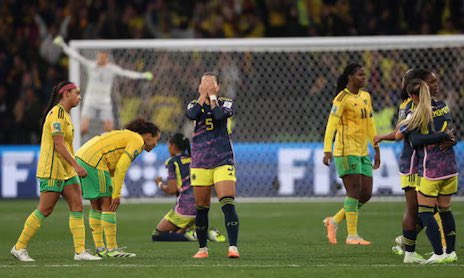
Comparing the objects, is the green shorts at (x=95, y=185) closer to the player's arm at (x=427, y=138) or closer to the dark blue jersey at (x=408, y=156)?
the dark blue jersey at (x=408, y=156)

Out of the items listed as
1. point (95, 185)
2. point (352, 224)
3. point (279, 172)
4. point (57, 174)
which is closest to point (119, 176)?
point (95, 185)

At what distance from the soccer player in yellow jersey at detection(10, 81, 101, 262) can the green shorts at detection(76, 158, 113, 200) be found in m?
0.36

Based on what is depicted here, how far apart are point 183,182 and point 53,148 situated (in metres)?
3.34

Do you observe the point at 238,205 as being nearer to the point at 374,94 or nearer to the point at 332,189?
the point at 332,189

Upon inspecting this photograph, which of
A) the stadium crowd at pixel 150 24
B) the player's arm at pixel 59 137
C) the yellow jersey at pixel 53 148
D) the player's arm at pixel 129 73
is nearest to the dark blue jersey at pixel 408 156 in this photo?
the player's arm at pixel 59 137

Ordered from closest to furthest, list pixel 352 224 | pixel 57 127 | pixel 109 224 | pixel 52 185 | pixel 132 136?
pixel 57 127, pixel 52 185, pixel 109 224, pixel 132 136, pixel 352 224

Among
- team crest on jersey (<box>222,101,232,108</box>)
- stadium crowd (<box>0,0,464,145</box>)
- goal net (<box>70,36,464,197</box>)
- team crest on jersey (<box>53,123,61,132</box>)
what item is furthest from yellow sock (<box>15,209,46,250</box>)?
stadium crowd (<box>0,0,464,145</box>)

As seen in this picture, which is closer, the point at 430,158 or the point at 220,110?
the point at 430,158

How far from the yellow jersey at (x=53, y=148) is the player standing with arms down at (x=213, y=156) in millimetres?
1314

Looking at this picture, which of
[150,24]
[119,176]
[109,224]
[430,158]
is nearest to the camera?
[430,158]

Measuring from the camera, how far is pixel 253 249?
12.8m

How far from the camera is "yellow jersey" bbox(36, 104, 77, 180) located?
11.7 metres

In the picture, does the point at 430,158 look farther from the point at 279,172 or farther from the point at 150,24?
the point at 150,24

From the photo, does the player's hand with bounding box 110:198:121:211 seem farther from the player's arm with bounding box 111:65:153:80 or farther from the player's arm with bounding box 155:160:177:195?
the player's arm with bounding box 111:65:153:80
